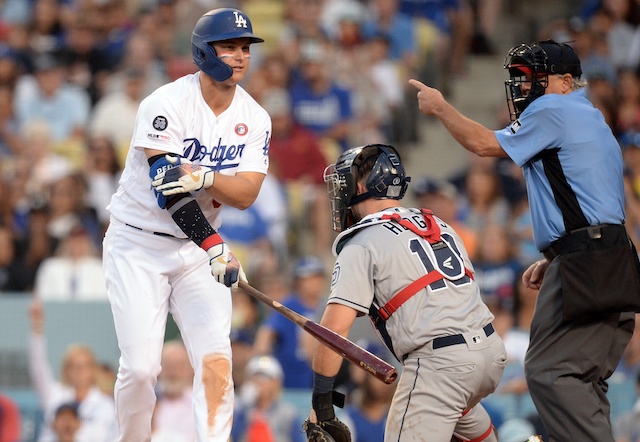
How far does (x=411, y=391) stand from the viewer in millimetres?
5520

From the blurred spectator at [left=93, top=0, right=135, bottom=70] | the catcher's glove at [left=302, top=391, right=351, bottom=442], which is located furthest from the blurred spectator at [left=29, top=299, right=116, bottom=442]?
the blurred spectator at [left=93, top=0, right=135, bottom=70]

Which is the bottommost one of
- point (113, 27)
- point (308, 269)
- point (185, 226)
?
point (308, 269)

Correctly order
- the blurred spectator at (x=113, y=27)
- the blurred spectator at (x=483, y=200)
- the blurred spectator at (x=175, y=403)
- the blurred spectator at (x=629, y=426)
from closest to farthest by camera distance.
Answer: the blurred spectator at (x=629, y=426)
the blurred spectator at (x=175, y=403)
the blurred spectator at (x=483, y=200)
the blurred spectator at (x=113, y=27)

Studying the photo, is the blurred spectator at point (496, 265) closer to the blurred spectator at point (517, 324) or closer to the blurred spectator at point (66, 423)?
the blurred spectator at point (517, 324)

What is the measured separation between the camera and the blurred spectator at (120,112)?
40.6 ft

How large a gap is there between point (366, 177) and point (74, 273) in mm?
5473

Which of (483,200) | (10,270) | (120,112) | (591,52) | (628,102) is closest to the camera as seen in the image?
(483,200)

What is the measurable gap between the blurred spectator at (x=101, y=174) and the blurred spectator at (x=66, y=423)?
8.72 ft

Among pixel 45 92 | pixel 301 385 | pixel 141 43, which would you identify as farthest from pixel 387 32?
pixel 301 385

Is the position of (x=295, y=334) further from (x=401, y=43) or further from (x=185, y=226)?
(x=401, y=43)

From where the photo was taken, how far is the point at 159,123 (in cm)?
593

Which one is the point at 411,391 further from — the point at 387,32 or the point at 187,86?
the point at 387,32

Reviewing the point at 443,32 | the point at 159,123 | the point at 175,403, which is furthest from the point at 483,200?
the point at 159,123

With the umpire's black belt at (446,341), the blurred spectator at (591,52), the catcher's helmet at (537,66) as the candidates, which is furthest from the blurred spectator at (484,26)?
the umpire's black belt at (446,341)
